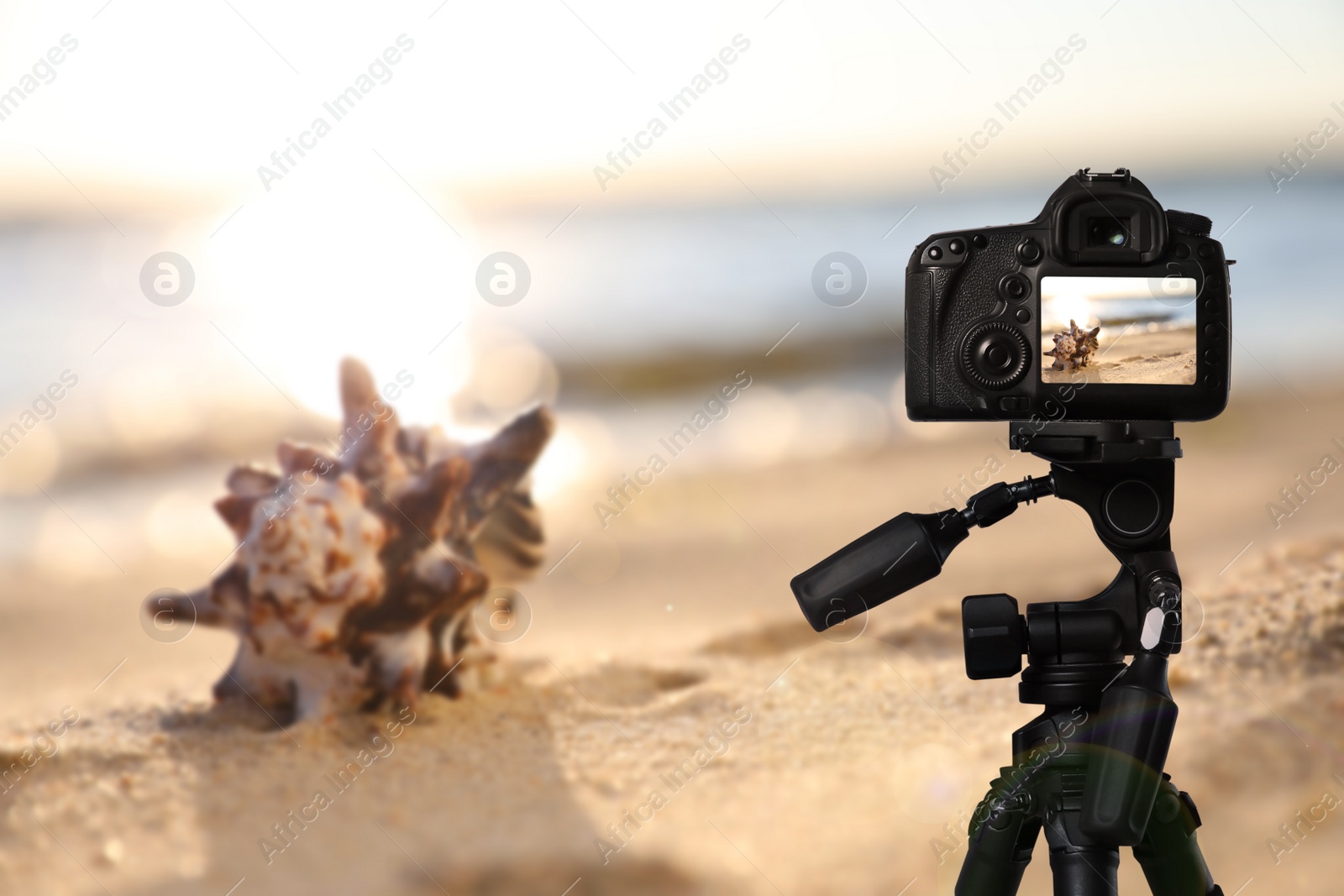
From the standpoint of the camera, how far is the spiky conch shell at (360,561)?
2158 mm

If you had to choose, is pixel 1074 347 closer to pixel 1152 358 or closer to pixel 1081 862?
pixel 1152 358

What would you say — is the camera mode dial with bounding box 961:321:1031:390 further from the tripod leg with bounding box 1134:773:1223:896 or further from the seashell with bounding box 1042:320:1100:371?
the tripod leg with bounding box 1134:773:1223:896

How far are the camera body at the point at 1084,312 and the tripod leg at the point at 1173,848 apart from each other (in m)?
0.41

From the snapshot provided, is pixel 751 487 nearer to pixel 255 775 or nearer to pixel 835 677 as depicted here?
pixel 835 677

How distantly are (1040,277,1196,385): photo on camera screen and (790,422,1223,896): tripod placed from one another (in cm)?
6

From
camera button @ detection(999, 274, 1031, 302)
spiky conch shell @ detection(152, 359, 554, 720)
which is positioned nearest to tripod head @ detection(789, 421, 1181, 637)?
camera button @ detection(999, 274, 1031, 302)

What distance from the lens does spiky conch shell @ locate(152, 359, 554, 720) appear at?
7.08ft

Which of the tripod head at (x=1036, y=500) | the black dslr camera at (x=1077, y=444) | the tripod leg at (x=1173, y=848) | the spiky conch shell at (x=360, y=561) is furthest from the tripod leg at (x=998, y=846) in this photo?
the spiky conch shell at (x=360, y=561)

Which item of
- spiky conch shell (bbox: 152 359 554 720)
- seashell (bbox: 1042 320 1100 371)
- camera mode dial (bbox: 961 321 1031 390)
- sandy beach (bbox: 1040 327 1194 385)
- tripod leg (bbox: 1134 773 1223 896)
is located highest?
sandy beach (bbox: 1040 327 1194 385)

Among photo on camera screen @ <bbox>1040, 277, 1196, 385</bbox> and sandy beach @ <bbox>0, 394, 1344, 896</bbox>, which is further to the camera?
sandy beach @ <bbox>0, 394, 1344, 896</bbox>

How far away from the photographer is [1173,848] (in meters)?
1.10

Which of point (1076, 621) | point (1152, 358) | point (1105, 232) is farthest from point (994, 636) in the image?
point (1105, 232)

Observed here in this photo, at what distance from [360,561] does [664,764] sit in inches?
30.7

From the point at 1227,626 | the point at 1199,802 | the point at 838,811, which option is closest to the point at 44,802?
the point at 838,811
